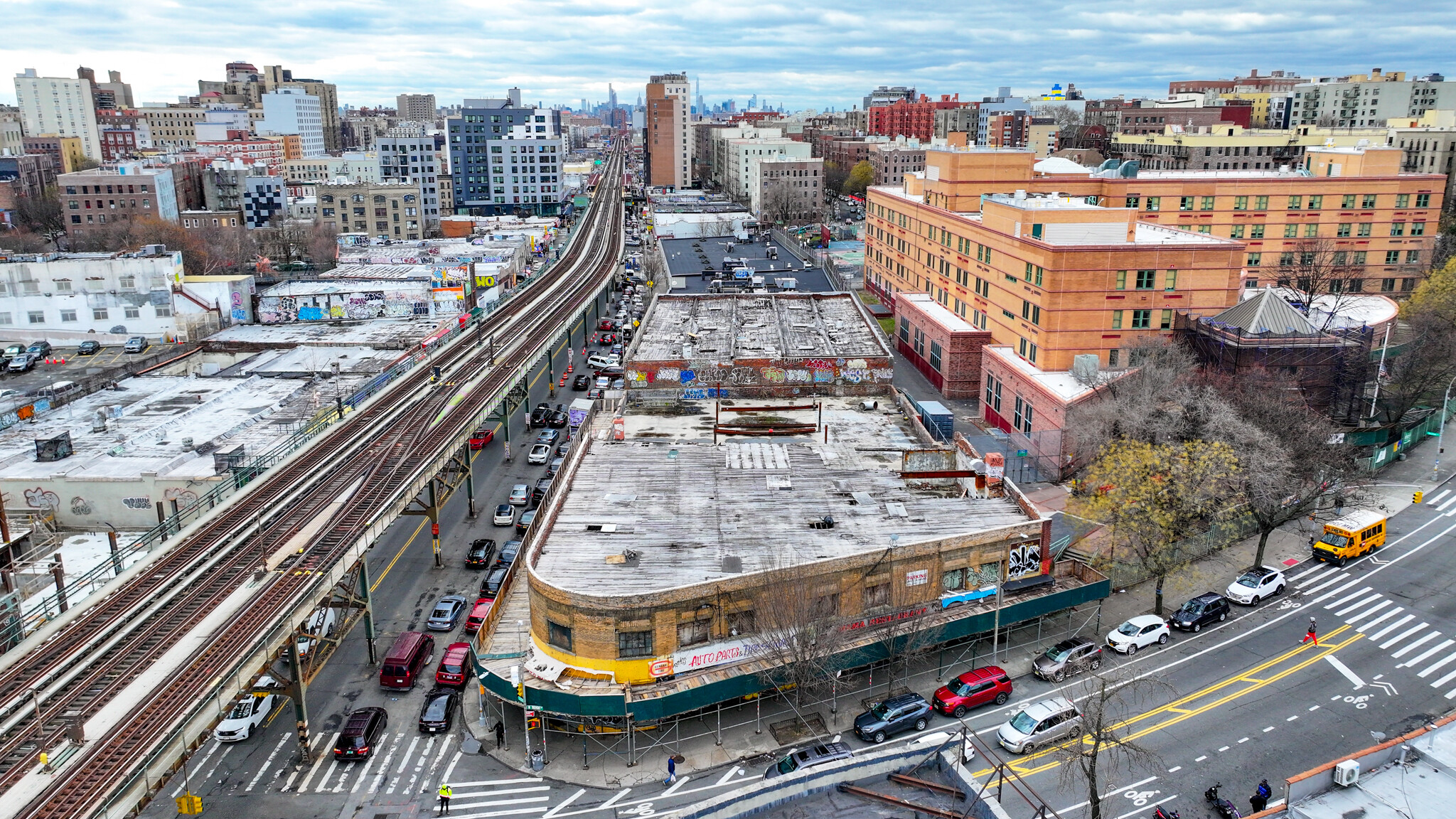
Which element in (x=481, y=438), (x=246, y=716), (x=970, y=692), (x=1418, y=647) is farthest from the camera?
(x=481, y=438)

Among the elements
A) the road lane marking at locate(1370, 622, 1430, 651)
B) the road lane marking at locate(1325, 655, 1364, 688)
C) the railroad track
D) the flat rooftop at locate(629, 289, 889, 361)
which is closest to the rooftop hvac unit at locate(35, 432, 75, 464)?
the railroad track

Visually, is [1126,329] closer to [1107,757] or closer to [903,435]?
[903,435]

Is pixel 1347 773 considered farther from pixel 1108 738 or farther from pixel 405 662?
pixel 405 662

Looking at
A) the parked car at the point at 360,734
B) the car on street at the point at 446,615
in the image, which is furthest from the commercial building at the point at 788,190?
the parked car at the point at 360,734

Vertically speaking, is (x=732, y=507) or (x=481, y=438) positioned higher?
(x=732, y=507)

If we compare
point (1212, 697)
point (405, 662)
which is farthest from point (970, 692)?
point (405, 662)

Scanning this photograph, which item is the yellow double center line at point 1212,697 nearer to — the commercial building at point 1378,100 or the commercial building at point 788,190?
the commercial building at point 788,190

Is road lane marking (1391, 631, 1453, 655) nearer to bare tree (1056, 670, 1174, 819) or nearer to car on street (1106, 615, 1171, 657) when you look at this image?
car on street (1106, 615, 1171, 657)
